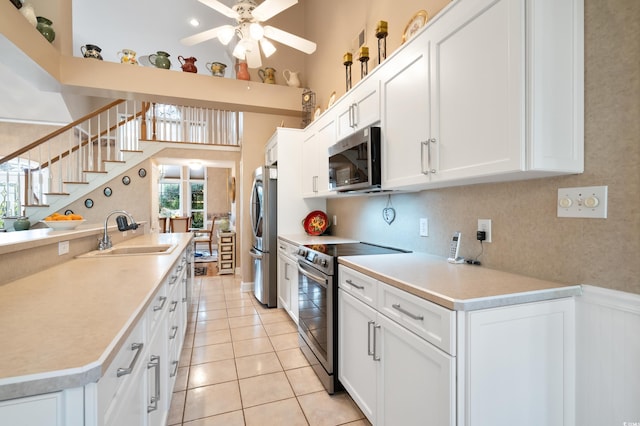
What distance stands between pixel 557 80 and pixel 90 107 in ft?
30.9

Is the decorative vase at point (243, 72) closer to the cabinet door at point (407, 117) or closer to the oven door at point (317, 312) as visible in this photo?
the cabinet door at point (407, 117)

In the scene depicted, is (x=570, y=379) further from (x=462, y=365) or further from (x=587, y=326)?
(x=462, y=365)

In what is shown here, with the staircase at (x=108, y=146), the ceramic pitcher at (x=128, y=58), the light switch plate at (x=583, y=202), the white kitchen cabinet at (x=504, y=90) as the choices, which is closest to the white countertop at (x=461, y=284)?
the light switch plate at (x=583, y=202)

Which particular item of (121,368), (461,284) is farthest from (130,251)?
(461,284)

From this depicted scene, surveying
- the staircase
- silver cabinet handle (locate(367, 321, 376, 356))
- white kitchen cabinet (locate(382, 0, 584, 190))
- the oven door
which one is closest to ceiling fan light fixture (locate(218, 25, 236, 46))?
white kitchen cabinet (locate(382, 0, 584, 190))

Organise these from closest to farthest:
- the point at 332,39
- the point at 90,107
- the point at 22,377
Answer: the point at 22,377 < the point at 332,39 < the point at 90,107

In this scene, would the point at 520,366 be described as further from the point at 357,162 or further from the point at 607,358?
the point at 357,162

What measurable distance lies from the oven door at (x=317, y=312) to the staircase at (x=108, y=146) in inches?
175

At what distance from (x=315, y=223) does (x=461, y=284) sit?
2443 millimetres

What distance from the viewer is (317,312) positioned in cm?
216

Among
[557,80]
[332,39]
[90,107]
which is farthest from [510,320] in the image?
[90,107]

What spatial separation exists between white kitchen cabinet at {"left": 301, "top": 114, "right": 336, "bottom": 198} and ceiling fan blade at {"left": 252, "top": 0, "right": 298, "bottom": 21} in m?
0.95

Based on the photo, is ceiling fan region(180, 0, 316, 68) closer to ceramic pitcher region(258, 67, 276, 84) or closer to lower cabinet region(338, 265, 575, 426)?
ceramic pitcher region(258, 67, 276, 84)

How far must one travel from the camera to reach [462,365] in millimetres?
1021
